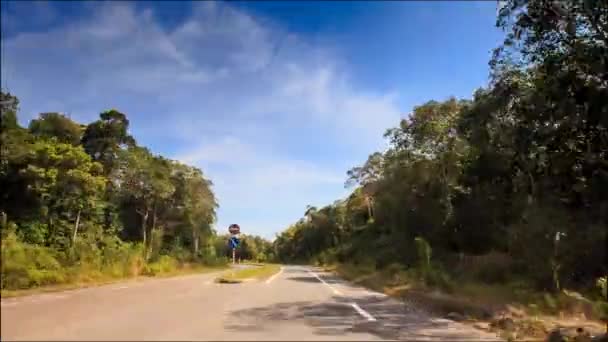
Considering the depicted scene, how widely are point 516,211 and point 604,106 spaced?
1664 centimetres

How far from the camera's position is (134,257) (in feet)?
58.2

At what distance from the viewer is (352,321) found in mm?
11844

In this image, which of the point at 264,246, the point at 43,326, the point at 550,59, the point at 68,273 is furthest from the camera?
the point at 264,246

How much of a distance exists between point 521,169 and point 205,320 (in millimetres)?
9126

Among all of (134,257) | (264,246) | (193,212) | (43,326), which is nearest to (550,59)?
(43,326)

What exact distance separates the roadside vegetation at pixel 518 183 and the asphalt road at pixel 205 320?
2785 millimetres

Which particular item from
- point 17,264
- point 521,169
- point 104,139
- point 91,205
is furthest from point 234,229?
point 17,264

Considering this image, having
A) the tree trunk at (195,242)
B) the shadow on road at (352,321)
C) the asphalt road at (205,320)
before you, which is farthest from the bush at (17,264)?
the tree trunk at (195,242)

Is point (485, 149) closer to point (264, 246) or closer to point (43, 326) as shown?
point (43, 326)

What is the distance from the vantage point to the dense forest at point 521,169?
1118cm

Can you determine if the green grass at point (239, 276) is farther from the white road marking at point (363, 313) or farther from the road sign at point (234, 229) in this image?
the white road marking at point (363, 313)

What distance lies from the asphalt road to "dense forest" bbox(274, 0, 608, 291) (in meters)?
4.62

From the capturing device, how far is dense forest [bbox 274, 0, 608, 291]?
440 inches

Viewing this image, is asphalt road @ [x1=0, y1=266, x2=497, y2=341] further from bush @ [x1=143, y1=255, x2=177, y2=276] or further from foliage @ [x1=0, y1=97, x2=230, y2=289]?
bush @ [x1=143, y1=255, x2=177, y2=276]
